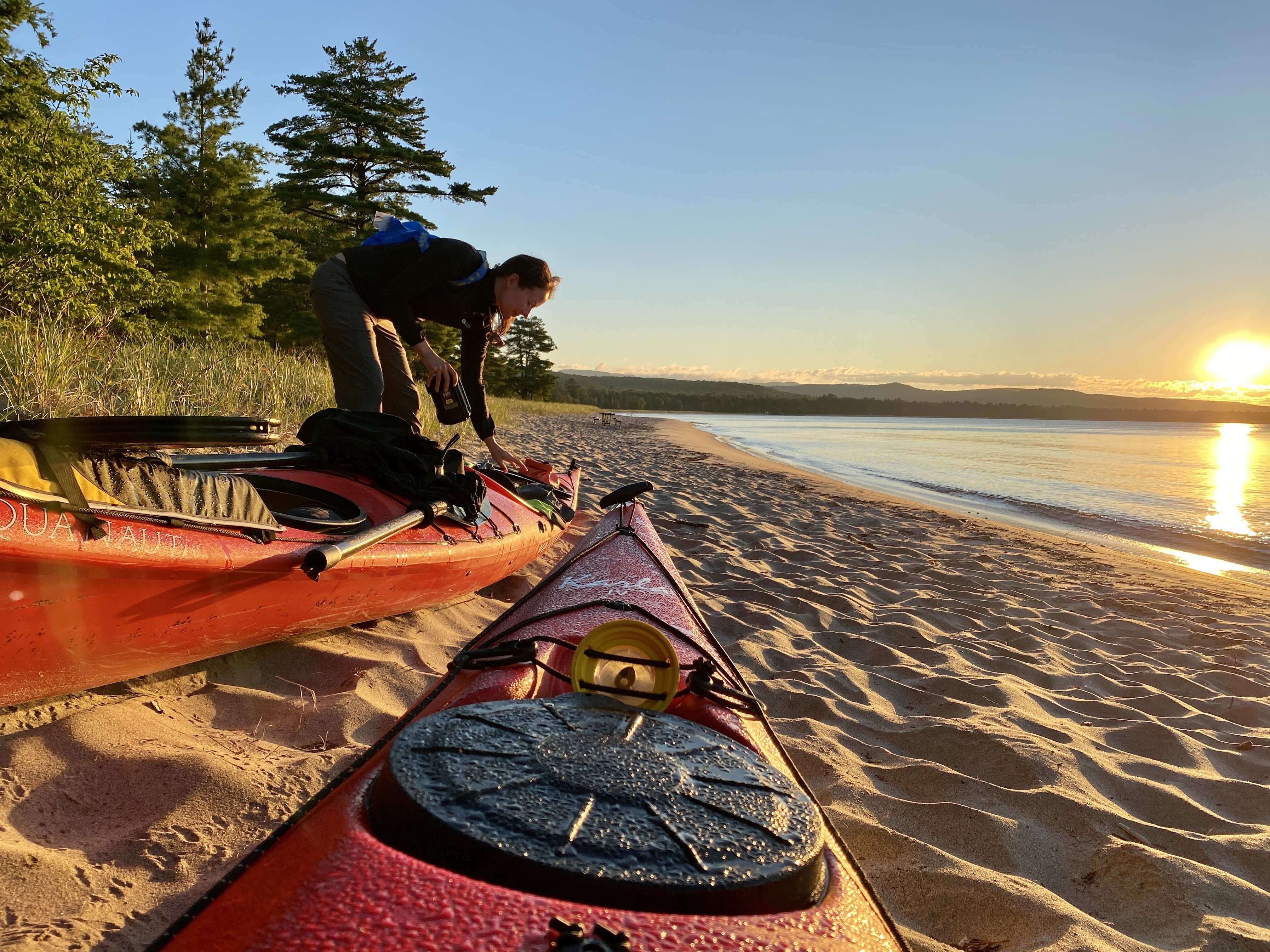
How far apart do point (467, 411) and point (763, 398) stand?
281ft

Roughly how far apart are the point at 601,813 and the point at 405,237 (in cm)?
385

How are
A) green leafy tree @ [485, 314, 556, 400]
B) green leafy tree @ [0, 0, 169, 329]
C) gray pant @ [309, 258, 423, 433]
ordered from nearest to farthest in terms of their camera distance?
1. gray pant @ [309, 258, 423, 433]
2. green leafy tree @ [0, 0, 169, 329]
3. green leafy tree @ [485, 314, 556, 400]

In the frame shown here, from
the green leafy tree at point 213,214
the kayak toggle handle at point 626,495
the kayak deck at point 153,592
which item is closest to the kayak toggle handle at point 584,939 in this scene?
the kayak deck at point 153,592

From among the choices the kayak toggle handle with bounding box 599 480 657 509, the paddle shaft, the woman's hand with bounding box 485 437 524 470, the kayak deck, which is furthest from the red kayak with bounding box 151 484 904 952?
A: the woman's hand with bounding box 485 437 524 470

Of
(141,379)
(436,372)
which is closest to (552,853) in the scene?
(436,372)

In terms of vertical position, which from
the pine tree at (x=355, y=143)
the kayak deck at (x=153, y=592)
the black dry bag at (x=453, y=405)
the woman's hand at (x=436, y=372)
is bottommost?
the kayak deck at (x=153, y=592)

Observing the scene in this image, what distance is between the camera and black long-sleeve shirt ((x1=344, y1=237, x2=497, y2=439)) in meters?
3.80

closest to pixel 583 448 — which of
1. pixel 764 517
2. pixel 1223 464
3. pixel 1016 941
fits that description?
pixel 764 517

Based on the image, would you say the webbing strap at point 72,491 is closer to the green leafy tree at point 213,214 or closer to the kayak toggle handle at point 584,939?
the kayak toggle handle at point 584,939

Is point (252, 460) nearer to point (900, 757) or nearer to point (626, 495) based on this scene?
point (626, 495)

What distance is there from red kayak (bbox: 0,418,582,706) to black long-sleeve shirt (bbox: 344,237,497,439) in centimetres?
112

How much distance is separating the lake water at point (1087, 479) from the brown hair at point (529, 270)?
6.98m

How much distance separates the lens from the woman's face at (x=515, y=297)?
12.6 feet

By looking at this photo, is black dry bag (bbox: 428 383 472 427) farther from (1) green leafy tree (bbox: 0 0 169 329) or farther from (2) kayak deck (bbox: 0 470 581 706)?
(1) green leafy tree (bbox: 0 0 169 329)
